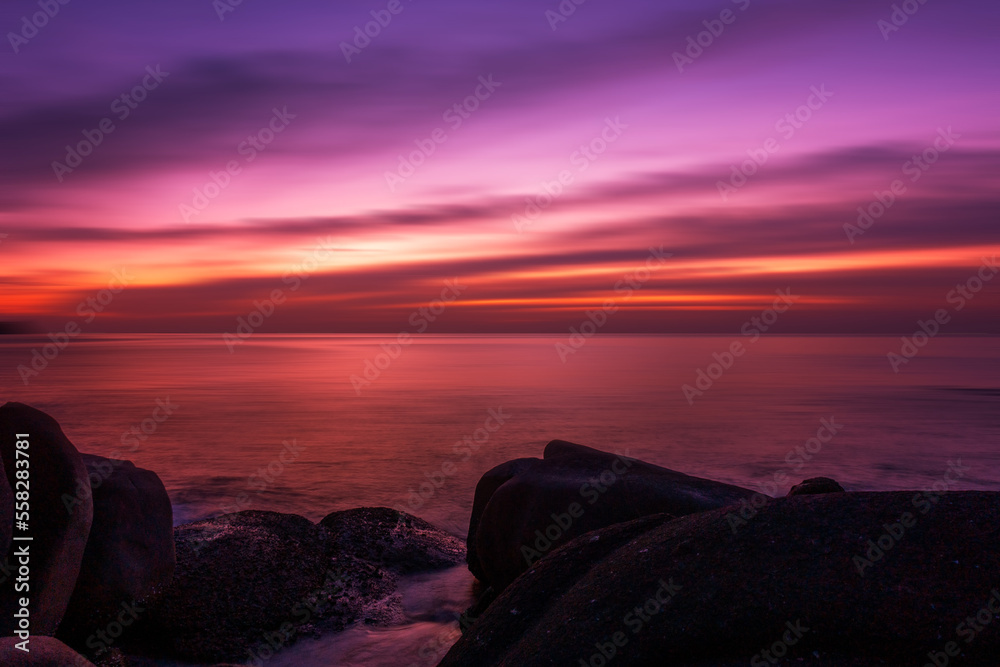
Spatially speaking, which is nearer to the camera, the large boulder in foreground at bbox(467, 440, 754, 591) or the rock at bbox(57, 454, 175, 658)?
the rock at bbox(57, 454, 175, 658)

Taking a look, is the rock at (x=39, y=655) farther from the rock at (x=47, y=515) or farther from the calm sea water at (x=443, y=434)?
the calm sea water at (x=443, y=434)

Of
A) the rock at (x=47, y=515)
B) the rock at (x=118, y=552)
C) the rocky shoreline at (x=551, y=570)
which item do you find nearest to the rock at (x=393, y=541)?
the rocky shoreline at (x=551, y=570)

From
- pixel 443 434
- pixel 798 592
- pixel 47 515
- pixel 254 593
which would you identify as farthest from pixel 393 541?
pixel 443 434

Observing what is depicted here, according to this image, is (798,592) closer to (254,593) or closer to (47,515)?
(254,593)

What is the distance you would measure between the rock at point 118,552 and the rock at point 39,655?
87.8 inches

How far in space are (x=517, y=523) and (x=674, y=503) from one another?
1.44 meters

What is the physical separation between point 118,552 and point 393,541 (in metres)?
3.20

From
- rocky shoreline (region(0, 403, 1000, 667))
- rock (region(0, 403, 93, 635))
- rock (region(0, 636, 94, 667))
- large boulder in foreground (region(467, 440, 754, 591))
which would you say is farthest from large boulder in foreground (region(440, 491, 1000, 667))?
rock (region(0, 403, 93, 635))

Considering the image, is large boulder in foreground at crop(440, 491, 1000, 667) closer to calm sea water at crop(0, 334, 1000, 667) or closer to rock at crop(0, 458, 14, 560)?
calm sea water at crop(0, 334, 1000, 667)

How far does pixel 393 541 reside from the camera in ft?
27.5

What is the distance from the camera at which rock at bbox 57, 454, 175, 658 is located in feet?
18.4

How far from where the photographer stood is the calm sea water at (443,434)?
12.3 meters

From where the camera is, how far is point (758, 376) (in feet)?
133

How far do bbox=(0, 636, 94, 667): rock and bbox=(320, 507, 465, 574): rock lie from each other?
14.8 ft
